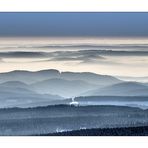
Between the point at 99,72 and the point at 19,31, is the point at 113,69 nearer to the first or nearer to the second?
the point at 99,72

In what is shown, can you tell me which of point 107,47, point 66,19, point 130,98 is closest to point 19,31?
point 66,19

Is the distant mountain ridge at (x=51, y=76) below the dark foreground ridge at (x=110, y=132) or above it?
above

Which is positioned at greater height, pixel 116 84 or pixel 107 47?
pixel 107 47

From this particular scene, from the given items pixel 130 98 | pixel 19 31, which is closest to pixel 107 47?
pixel 130 98

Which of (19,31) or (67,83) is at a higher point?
(19,31)

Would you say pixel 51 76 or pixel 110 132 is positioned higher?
pixel 51 76

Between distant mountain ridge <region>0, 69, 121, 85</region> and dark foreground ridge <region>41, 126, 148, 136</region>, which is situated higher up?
distant mountain ridge <region>0, 69, 121, 85</region>
